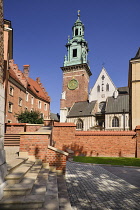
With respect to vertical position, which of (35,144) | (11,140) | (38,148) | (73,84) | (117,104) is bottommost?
(11,140)

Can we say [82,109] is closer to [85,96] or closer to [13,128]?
[85,96]

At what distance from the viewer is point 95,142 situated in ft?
48.5

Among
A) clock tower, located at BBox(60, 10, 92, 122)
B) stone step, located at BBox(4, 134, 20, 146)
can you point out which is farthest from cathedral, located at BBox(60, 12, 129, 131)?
stone step, located at BBox(4, 134, 20, 146)

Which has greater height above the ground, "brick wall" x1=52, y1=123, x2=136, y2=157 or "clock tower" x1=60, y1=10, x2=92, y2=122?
"clock tower" x1=60, y1=10, x2=92, y2=122

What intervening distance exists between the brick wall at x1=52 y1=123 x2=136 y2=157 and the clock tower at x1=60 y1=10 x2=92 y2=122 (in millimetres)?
28010

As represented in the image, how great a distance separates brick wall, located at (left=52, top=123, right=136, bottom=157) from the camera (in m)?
14.4

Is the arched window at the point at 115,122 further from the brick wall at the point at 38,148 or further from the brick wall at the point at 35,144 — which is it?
the brick wall at the point at 35,144

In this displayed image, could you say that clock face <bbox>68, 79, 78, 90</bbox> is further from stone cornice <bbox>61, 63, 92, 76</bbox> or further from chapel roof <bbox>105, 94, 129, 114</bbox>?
chapel roof <bbox>105, 94, 129, 114</bbox>

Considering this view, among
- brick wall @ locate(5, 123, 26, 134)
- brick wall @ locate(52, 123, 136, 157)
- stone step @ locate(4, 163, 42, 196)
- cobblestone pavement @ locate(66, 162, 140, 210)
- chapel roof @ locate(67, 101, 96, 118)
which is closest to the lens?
stone step @ locate(4, 163, 42, 196)

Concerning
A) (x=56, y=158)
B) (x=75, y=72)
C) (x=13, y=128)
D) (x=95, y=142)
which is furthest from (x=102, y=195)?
→ (x=75, y=72)

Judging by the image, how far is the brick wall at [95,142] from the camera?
47.2 feet

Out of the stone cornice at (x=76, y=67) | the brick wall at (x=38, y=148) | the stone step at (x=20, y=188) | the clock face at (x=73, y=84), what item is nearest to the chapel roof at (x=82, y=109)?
the clock face at (x=73, y=84)

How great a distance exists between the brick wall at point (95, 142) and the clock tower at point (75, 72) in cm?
2801

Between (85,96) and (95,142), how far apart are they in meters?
32.7
